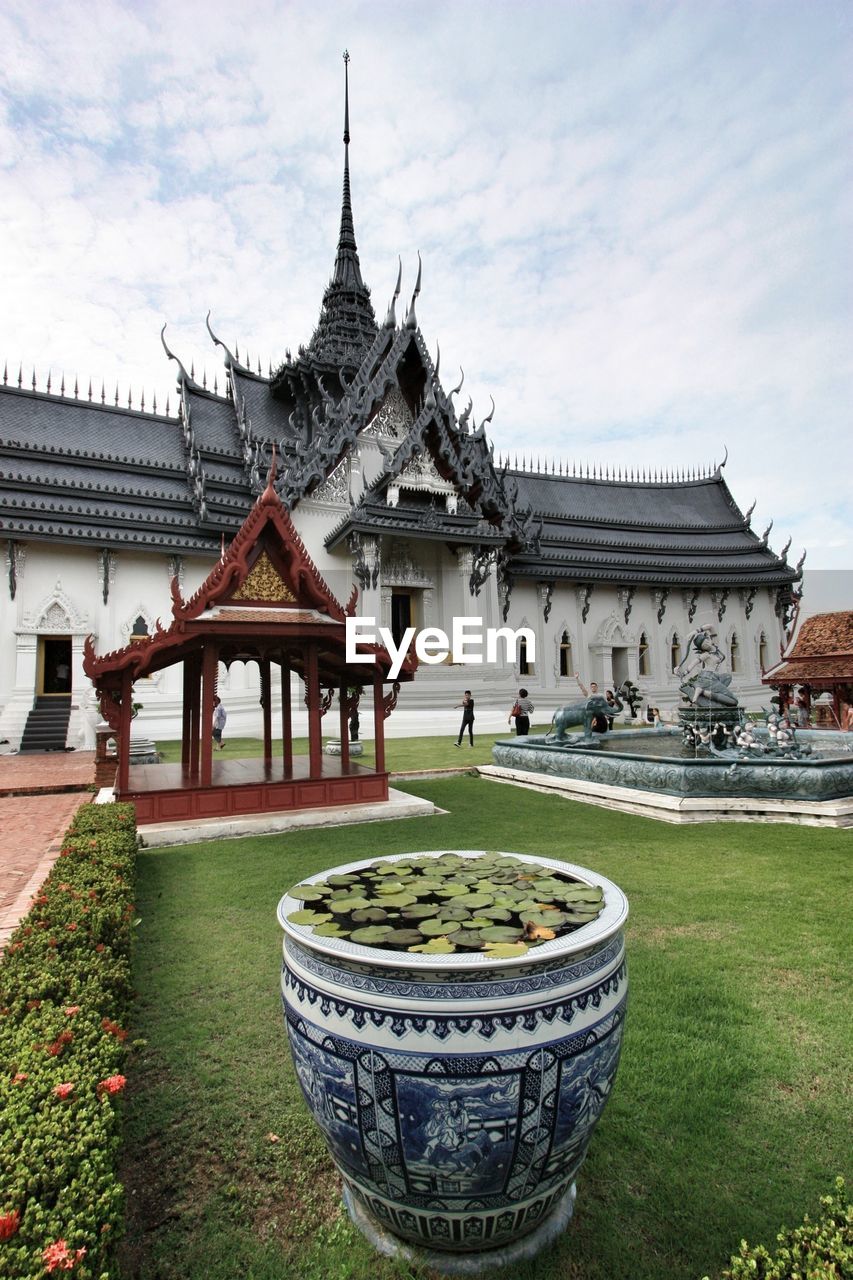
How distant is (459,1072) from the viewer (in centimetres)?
155

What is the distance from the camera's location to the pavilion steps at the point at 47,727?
14609 mm

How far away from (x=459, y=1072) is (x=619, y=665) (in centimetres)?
2580

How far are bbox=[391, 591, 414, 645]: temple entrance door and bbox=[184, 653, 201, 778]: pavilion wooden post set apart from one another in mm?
13446

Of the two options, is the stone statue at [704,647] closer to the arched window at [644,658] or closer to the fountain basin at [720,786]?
the fountain basin at [720,786]

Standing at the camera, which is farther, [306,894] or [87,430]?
[87,430]

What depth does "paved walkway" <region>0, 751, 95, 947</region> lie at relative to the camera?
16.5 feet

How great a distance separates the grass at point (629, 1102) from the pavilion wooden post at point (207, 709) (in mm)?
2330

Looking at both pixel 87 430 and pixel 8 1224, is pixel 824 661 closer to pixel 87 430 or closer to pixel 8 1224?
pixel 8 1224

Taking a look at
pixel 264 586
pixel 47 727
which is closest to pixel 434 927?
pixel 264 586

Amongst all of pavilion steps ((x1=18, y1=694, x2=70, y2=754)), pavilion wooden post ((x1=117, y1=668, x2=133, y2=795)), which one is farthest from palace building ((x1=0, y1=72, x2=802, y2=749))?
pavilion wooden post ((x1=117, y1=668, x2=133, y2=795))

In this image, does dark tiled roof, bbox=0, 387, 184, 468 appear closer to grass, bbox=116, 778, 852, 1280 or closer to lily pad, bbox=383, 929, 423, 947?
grass, bbox=116, 778, 852, 1280

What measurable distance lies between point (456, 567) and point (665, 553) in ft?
34.4

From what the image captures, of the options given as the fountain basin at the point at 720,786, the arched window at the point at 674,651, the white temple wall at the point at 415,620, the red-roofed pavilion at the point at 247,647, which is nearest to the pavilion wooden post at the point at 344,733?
the red-roofed pavilion at the point at 247,647

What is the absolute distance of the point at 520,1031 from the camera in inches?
62.4
